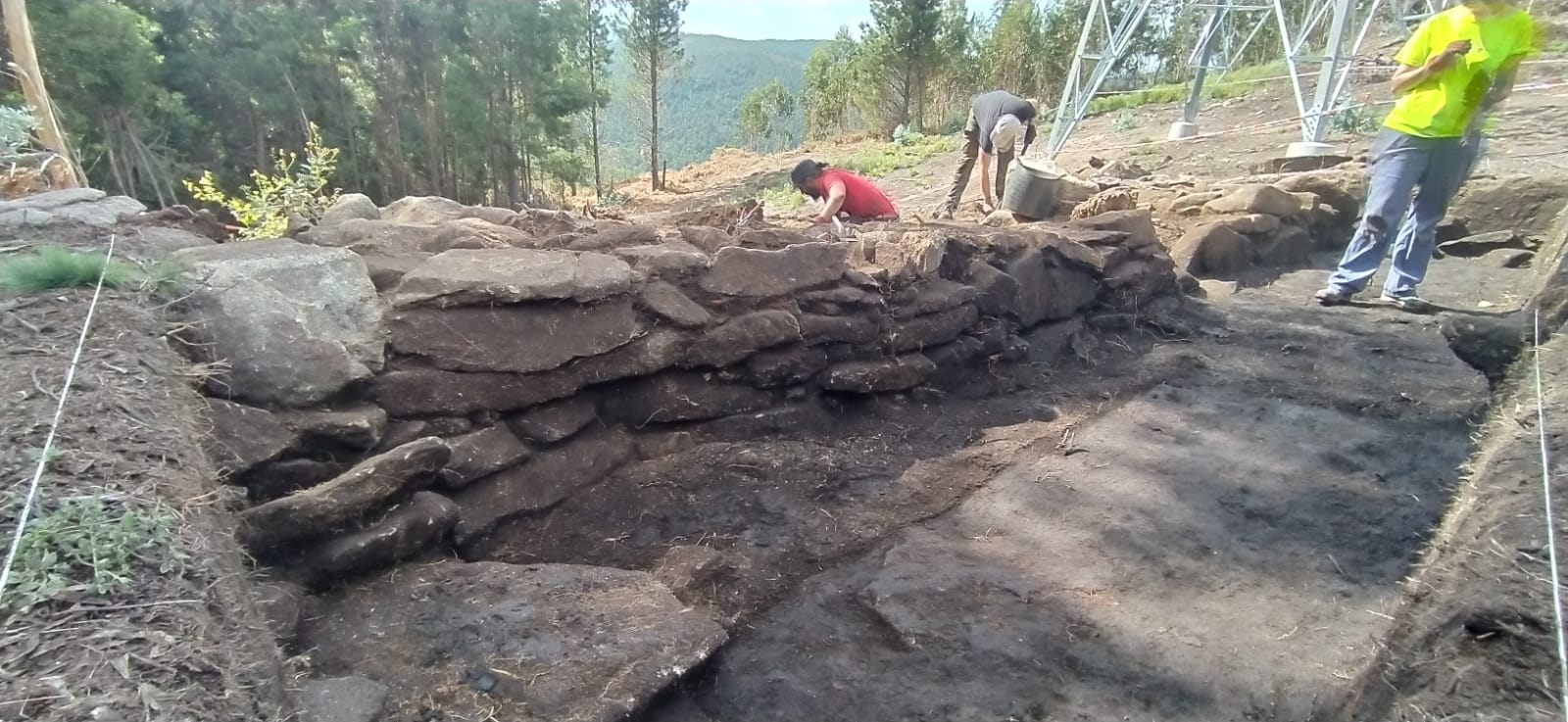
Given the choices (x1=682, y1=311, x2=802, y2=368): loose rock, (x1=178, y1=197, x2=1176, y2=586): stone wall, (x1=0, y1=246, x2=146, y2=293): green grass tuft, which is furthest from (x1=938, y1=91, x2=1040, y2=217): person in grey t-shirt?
(x1=0, y1=246, x2=146, y2=293): green grass tuft

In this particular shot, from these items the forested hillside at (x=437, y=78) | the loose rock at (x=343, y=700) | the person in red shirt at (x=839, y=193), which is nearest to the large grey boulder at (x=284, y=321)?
the loose rock at (x=343, y=700)

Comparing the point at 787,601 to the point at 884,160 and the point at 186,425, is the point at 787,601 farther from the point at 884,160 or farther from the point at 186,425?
the point at 884,160

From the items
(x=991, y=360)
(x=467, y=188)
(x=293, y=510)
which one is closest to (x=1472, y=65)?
(x=991, y=360)

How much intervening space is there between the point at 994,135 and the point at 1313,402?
164 inches

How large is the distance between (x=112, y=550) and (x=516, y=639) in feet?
3.33

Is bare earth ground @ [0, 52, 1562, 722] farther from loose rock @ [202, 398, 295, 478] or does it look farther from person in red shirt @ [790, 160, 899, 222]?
person in red shirt @ [790, 160, 899, 222]

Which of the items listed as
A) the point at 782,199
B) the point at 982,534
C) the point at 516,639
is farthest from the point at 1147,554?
the point at 782,199

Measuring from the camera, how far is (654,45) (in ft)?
76.1

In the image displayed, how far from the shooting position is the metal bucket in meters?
6.81

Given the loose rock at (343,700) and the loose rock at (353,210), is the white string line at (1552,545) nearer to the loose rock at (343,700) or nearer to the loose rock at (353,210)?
the loose rock at (343,700)

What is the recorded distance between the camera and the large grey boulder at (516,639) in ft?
7.01

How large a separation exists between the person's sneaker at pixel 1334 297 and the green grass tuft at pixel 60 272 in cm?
636

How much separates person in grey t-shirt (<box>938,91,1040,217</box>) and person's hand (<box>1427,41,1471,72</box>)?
11.6 feet

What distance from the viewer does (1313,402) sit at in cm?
421
